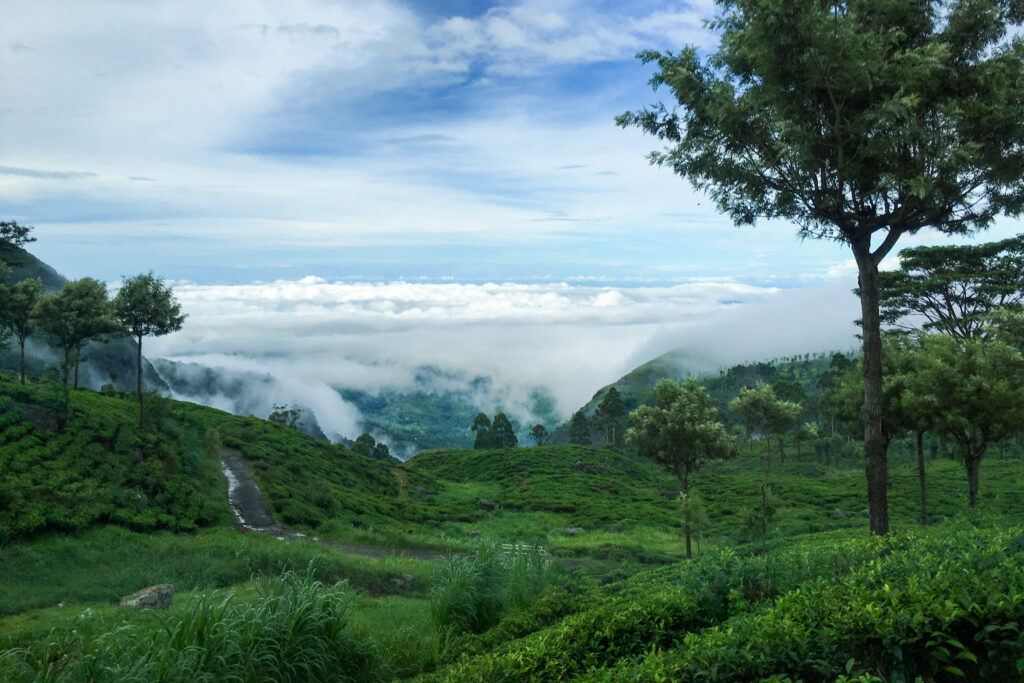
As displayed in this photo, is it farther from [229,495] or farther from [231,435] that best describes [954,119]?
[231,435]

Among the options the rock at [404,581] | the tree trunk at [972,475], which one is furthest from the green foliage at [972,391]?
the rock at [404,581]

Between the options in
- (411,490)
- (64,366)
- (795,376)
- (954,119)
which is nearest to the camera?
(954,119)

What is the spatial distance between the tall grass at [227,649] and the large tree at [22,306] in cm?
3708

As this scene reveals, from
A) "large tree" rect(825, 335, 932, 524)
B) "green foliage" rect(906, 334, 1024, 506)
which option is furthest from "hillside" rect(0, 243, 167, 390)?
"green foliage" rect(906, 334, 1024, 506)

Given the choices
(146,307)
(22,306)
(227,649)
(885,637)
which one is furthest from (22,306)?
(885,637)

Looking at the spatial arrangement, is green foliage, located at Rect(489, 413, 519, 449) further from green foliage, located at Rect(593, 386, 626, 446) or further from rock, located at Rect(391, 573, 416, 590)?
rock, located at Rect(391, 573, 416, 590)

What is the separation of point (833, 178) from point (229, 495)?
90.1 ft

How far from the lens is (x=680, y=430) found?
70.1 ft

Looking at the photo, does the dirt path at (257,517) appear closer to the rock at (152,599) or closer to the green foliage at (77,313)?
the rock at (152,599)

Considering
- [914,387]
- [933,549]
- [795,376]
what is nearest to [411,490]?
[914,387]

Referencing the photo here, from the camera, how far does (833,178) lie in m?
11.4

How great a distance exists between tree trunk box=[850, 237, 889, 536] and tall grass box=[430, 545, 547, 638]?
6.38 m

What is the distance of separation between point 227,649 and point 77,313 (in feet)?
108

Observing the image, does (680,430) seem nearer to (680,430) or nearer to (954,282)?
(680,430)
